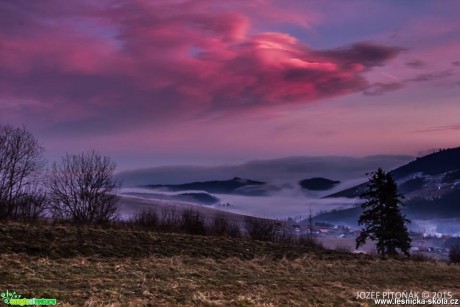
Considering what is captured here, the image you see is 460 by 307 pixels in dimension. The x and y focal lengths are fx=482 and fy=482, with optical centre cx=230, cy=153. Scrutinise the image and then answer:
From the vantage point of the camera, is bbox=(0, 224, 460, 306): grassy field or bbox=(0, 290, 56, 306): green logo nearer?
bbox=(0, 290, 56, 306): green logo

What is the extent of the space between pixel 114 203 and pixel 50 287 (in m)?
45.3

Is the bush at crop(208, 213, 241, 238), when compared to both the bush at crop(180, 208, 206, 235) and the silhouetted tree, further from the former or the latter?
the silhouetted tree

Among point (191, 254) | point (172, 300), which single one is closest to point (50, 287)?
point (172, 300)

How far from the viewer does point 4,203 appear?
143 ft

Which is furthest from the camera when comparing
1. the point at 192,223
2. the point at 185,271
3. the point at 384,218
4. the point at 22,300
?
the point at 384,218

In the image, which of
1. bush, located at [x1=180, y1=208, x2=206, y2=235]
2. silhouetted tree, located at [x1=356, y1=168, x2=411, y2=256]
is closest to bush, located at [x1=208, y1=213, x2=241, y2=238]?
bush, located at [x1=180, y1=208, x2=206, y2=235]

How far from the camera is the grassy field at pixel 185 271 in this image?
14516mm

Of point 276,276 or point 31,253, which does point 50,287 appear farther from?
point 276,276

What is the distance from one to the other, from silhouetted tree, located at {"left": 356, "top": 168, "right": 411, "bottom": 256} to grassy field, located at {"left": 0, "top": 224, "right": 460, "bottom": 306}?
24.5m

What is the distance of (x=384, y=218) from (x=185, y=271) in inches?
1594

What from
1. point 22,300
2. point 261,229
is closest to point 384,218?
point 261,229

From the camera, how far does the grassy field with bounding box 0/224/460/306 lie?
1452 centimetres

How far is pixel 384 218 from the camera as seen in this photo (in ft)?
181

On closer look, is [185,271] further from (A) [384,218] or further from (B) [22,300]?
(A) [384,218]
